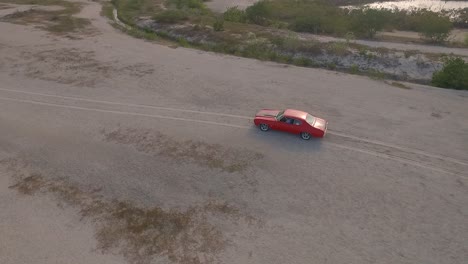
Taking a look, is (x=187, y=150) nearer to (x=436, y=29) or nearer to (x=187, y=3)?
(x=436, y=29)

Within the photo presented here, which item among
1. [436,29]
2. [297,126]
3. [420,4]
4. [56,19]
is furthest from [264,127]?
[420,4]

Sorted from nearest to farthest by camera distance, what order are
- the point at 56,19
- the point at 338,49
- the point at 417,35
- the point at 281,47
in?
the point at 338,49
the point at 281,47
the point at 417,35
the point at 56,19

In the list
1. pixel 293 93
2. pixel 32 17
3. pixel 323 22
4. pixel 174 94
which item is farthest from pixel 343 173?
pixel 32 17

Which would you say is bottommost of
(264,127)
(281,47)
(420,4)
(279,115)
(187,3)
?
(264,127)

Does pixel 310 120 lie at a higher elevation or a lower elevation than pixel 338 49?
lower

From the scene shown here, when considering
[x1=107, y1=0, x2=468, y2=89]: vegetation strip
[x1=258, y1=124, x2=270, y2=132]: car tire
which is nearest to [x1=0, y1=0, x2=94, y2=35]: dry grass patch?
[x1=107, y1=0, x2=468, y2=89]: vegetation strip

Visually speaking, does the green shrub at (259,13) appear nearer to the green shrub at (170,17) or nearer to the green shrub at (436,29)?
the green shrub at (170,17)

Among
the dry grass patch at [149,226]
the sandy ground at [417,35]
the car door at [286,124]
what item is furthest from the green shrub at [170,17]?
the dry grass patch at [149,226]

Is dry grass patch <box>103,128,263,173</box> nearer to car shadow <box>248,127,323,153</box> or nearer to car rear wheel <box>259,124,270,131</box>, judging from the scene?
car shadow <box>248,127,323,153</box>
